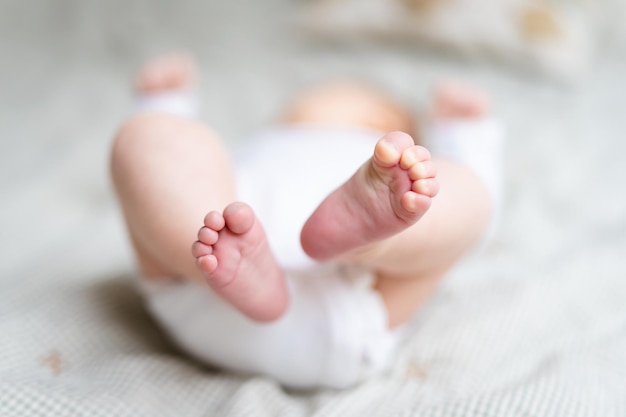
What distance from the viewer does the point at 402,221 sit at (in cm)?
61

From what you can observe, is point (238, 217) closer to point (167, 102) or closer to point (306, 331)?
point (306, 331)

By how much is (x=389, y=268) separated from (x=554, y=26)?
96 cm

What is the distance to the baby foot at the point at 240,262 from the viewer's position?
24.0 inches

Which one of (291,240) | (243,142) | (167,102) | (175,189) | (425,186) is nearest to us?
(425,186)

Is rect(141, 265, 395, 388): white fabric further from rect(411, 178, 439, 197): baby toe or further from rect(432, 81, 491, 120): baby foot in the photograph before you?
rect(432, 81, 491, 120): baby foot

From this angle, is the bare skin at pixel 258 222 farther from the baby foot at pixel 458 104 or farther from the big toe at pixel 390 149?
the baby foot at pixel 458 104

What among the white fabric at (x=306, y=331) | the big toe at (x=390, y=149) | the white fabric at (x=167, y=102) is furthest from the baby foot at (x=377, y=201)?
the white fabric at (x=167, y=102)

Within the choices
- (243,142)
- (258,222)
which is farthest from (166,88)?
(258,222)

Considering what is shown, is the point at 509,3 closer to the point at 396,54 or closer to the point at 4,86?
the point at 396,54

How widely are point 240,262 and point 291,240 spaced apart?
0.19 meters

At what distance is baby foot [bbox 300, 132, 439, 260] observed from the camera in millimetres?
584

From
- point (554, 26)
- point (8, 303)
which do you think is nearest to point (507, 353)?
point (8, 303)

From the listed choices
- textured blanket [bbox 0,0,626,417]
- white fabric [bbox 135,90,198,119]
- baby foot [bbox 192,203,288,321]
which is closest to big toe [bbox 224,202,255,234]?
baby foot [bbox 192,203,288,321]

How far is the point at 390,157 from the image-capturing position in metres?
0.58
